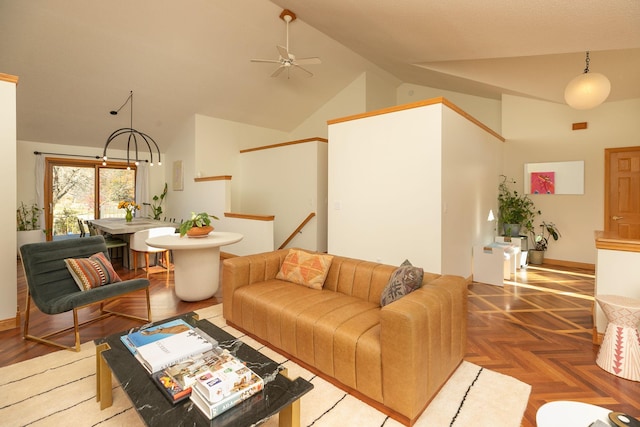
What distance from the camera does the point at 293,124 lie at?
27.1 feet

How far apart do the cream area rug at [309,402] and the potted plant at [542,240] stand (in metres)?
4.60

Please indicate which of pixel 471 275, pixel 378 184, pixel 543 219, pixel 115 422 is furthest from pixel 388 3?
pixel 543 219

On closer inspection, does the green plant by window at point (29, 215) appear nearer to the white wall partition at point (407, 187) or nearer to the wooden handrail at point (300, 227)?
the wooden handrail at point (300, 227)

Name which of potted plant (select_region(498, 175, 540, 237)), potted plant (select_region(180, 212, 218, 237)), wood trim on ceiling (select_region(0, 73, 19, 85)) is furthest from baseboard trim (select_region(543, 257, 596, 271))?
wood trim on ceiling (select_region(0, 73, 19, 85))

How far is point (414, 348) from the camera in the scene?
1601 millimetres

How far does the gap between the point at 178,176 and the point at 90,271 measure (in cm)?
489

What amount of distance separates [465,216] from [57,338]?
476 cm

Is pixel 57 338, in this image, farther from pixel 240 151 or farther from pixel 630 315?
pixel 240 151

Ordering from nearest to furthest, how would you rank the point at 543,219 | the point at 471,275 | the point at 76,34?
the point at 76,34 → the point at 471,275 → the point at 543,219

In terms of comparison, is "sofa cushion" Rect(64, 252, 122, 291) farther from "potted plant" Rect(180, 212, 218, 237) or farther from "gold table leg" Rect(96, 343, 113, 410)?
"gold table leg" Rect(96, 343, 113, 410)

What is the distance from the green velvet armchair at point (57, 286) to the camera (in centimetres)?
248

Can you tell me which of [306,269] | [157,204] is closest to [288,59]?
[306,269]

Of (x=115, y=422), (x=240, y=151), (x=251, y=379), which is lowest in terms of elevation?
(x=115, y=422)

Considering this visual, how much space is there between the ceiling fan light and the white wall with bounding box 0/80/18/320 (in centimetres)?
562
